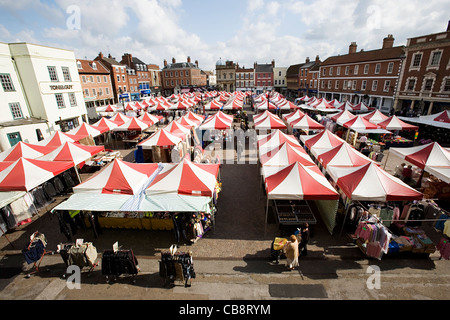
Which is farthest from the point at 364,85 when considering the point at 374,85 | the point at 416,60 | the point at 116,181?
the point at 116,181

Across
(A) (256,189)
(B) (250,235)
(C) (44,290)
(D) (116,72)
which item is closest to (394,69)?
(A) (256,189)

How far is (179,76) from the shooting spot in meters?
68.2

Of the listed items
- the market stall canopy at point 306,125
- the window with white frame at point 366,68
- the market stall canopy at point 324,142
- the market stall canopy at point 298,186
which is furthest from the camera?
the window with white frame at point 366,68

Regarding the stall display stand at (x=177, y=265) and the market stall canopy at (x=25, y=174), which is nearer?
the stall display stand at (x=177, y=265)

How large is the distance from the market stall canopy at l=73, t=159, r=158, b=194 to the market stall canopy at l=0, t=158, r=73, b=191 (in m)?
2.15

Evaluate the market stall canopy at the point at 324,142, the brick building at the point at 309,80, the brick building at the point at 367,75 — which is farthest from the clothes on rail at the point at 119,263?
the brick building at the point at 309,80

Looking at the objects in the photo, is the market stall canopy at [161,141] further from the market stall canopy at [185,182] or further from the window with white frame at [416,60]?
the window with white frame at [416,60]

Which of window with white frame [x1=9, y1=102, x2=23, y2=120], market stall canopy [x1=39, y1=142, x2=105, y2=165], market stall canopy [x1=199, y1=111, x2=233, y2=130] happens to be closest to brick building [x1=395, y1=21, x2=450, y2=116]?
market stall canopy [x1=199, y1=111, x2=233, y2=130]

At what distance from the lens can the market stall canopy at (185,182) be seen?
7789mm

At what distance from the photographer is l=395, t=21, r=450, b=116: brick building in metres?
21.9

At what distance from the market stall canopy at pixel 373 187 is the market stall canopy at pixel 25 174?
12052 millimetres

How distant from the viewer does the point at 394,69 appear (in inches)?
1148

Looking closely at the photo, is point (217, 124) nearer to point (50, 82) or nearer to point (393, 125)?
point (393, 125)

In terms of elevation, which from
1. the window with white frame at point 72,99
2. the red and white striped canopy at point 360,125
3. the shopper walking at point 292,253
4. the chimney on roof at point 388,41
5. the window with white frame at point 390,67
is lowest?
the shopper walking at point 292,253
